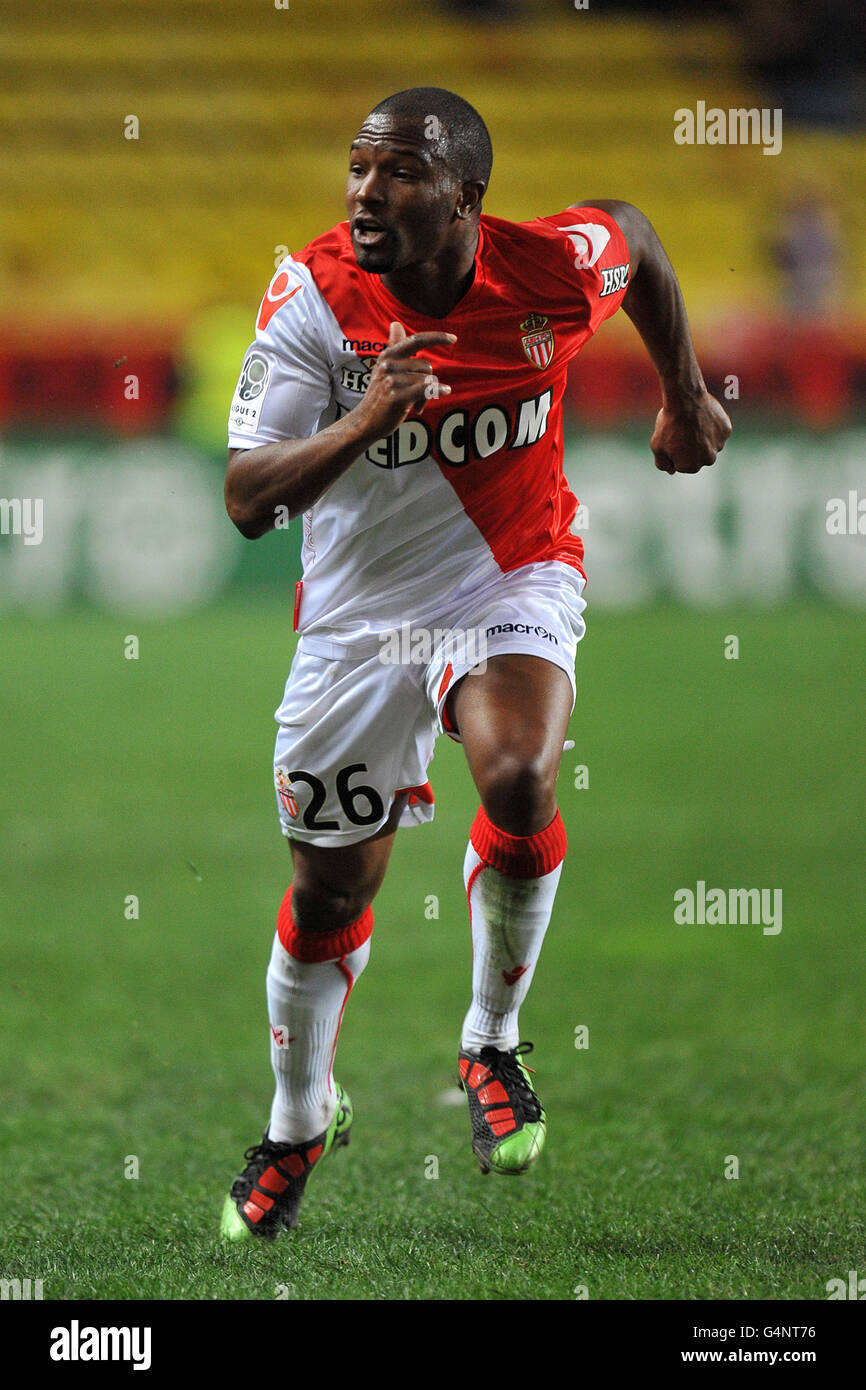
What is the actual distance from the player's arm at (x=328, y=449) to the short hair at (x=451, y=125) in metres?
0.36

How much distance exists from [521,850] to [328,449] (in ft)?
3.28

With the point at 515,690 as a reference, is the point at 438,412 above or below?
above

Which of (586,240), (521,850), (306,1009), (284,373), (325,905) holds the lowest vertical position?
(306,1009)

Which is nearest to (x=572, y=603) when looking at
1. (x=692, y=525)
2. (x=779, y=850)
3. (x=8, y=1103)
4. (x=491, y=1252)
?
(x=491, y=1252)

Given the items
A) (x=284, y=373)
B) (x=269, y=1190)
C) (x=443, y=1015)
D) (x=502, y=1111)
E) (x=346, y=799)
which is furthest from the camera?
(x=443, y=1015)

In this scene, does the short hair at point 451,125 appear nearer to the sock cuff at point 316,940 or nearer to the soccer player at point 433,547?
the soccer player at point 433,547

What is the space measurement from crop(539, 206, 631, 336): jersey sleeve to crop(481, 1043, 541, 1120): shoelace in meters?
1.65

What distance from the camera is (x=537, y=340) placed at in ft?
12.1

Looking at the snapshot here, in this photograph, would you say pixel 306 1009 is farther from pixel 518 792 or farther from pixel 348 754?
pixel 518 792

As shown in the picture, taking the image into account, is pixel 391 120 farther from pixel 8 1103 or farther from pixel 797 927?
pixel 797 927

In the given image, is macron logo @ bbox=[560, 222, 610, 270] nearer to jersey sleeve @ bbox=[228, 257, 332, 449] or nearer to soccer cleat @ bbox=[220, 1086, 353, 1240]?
jersey sleeve @ bbox=[228, 257, 332, 449]

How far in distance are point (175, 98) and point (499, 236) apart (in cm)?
1645

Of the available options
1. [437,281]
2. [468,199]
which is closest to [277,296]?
[437,281]

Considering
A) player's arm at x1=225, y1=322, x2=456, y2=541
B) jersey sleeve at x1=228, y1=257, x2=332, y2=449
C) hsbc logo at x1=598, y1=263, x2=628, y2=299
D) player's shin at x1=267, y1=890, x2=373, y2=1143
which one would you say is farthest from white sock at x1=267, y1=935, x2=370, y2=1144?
hsbc logo at x1=598, y1=263, x2=628, y2=299
